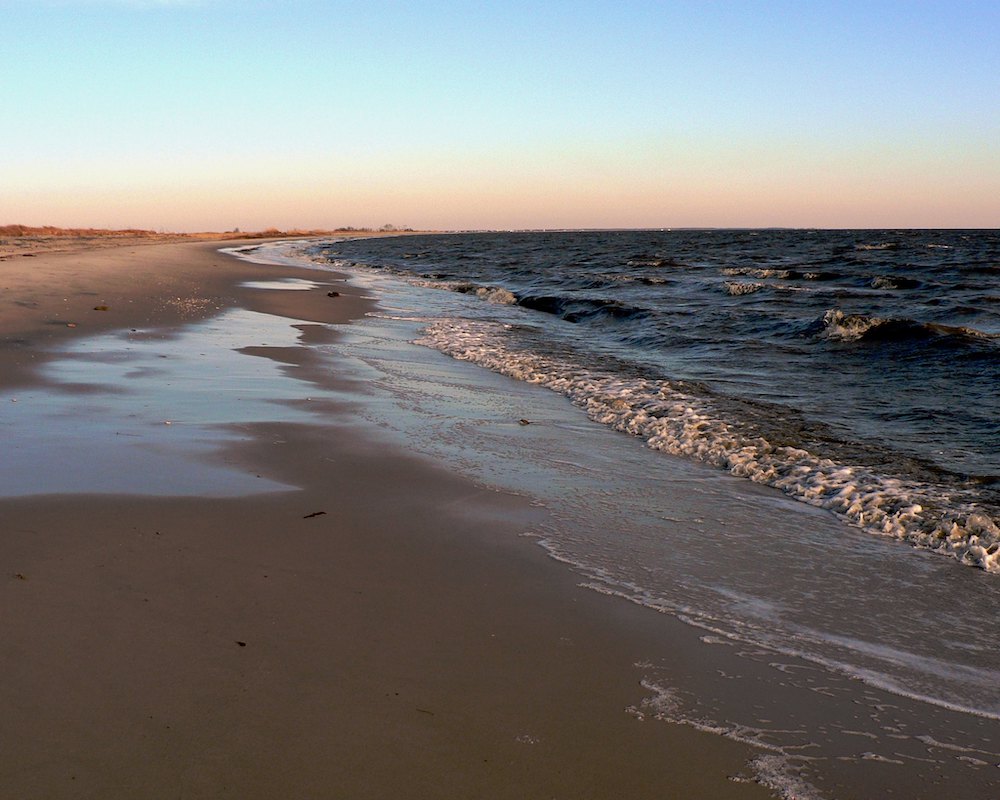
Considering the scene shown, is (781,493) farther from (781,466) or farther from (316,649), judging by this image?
(316,649)

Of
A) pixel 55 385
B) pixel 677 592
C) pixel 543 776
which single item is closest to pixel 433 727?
pixel 543 776

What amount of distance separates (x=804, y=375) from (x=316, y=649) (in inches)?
377

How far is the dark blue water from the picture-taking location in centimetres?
592

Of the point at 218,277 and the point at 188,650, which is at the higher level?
the point at 218,277

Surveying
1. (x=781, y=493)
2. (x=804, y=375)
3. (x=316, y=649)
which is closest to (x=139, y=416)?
(x=316, y=649)

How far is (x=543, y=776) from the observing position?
8.34 feet

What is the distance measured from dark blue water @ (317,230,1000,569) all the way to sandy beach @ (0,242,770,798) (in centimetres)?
240

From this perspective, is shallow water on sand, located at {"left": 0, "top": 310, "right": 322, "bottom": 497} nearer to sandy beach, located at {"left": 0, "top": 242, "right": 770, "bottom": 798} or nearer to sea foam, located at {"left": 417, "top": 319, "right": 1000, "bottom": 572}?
sandy beach, located at {"left": 0, "top": 242, "right": 770, "bottom": 798}

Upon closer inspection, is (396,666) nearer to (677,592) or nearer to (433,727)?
(433,727)

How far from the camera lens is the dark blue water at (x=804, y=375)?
5.92m

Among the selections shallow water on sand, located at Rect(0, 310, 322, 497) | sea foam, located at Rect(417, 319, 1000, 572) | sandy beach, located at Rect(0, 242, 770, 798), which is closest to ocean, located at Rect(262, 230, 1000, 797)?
sea foam, located at Rect(417, 319, 1000, 572)

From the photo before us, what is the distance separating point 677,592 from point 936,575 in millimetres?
1481

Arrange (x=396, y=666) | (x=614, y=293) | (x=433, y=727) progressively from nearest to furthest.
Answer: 1. (x=433, y=727)
2. (x=396, y=666)
3. (x=614, y=293)

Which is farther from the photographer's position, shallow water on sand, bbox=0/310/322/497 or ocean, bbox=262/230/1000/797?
shallow water on sand, bbox=0/310/322/497
